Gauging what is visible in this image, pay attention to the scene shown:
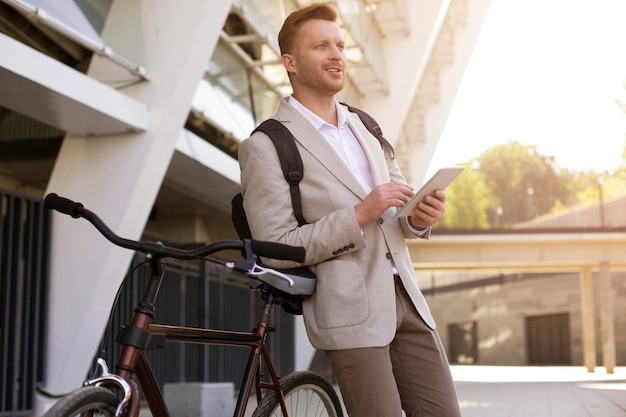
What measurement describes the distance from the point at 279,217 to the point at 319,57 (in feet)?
2.13

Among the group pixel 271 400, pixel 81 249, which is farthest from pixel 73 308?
pixel 271 400

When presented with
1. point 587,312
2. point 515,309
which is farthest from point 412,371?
point 515,309

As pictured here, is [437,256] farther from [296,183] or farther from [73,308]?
[296,183]

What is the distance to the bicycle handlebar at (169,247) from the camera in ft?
9.46

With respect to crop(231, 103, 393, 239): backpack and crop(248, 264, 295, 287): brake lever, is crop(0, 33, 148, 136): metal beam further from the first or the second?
crop(248, 264, 295, 287): brake lever

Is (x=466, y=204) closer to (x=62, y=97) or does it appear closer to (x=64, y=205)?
(x=62, y=97)

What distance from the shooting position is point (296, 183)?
3566 millimetres

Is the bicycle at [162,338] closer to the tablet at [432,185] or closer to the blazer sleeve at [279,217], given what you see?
the blazer sleeve at [279,217]

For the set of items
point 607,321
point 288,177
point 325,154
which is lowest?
point 288,177

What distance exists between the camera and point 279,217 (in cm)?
349

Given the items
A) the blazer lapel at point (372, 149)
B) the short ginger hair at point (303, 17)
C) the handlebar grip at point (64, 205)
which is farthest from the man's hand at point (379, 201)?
the handlebar grip at point (64, 205)

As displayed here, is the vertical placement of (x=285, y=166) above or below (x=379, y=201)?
above

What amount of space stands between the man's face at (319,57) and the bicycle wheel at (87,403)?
1504 millimetres

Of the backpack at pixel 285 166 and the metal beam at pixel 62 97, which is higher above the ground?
the metal beam at pixel 62 97
